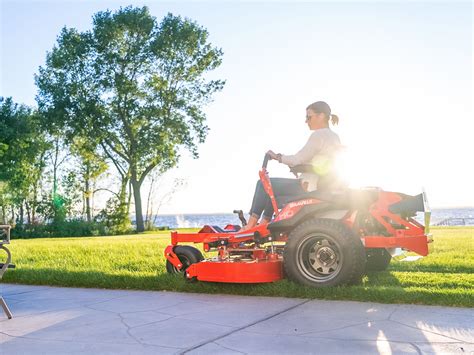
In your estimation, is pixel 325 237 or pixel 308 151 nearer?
pixel 325 237

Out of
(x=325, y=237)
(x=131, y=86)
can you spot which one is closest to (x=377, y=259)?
(x=325, y=237)

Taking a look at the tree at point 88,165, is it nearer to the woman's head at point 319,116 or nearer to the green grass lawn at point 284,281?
the green grass lawn at point 284,281

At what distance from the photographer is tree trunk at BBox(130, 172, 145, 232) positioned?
36.5 metres

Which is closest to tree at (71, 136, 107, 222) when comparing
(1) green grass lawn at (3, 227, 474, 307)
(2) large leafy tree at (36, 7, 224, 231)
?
(2) large leafy tree at (36, 7, 224, 231)

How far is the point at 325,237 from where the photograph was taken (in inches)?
238

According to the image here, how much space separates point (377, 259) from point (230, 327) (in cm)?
338

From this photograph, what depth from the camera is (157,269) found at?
27.5ft

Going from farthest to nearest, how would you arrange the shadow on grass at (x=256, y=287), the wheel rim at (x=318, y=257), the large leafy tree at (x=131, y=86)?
1. the large leafy tree at (x=131, y=86)
2. the wheel rim at (x=318, y=257)
3. the shadow on grass at (x=256, y=287)

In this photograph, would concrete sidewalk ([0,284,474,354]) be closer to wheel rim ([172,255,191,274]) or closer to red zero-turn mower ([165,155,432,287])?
red zero-turn mower ([165,155,432,287])

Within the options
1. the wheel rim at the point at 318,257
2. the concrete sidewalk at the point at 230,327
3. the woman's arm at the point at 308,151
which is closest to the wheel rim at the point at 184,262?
the concrete sidewalk at the point at 230,327

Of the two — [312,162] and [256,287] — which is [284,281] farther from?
[312,162]

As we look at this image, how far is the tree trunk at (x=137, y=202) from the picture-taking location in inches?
1438

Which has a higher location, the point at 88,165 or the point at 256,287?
the point at 88,165

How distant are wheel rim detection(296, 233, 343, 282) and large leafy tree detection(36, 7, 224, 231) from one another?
30.1m
